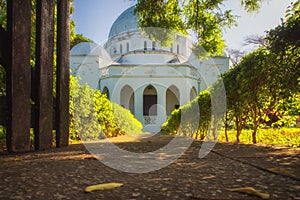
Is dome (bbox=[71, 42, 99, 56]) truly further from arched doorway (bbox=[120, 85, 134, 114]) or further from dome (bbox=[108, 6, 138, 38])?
arched doorway (bbox=[120, 85, 134, 114])

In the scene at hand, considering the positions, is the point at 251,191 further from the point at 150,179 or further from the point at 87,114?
the point at 87,114

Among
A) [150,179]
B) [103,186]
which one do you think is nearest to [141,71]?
[150,179]

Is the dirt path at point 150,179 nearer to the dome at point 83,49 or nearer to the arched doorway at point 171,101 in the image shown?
the arched doorway at point 171,101

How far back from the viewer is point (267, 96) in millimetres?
4887

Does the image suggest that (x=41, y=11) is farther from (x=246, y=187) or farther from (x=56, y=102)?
(x=246, y=187)

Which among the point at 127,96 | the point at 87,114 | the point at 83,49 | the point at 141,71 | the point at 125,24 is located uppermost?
the point at 125,24

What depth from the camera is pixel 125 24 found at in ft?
112

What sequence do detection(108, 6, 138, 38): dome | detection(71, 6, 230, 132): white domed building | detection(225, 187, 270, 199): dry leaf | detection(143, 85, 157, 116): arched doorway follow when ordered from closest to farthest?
detection(225, 187, 270, 199): dry leaf
detection(71, 6, 230, 132): white domed building
detection(143, 85, 157, 116): arched doorway
detection(108, 6, 138, 38): dome

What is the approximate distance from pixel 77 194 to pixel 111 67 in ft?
91.1

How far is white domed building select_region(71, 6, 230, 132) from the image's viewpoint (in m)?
27.8

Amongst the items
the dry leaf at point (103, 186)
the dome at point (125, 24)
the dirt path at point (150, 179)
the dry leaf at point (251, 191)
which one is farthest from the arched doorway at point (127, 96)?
the dry leaf at point (251, 191)

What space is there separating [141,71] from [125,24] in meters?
9.69

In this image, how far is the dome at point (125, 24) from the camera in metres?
33.5

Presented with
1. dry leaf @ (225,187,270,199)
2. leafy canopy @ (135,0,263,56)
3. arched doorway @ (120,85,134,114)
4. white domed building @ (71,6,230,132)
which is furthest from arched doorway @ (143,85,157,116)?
dry leaf @ (225,187,270,199)
